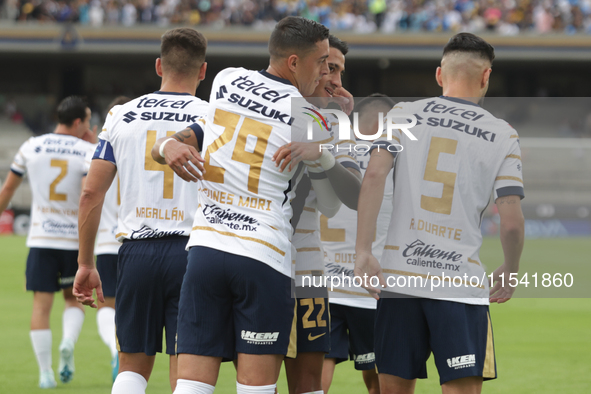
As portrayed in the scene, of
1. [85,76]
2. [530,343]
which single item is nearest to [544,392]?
[530,343]

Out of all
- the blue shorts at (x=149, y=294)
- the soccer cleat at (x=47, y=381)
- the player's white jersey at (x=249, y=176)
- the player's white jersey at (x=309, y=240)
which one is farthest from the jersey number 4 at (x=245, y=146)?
the soccer cleat at (x=47, y=381)

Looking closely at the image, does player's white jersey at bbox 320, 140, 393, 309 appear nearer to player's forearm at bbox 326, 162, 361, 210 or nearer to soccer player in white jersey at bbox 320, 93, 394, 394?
soccer player in white jersey at bbox 320, 93, 394, 394

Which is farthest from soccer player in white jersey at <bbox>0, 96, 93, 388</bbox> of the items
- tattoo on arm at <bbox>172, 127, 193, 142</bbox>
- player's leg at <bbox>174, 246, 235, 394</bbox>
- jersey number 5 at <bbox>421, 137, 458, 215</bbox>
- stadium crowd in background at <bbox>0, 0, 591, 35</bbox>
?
stadium crowd in background at <bbox>0, 0, 591, 35</bbox>

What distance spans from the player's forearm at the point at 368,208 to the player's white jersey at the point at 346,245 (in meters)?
1.42

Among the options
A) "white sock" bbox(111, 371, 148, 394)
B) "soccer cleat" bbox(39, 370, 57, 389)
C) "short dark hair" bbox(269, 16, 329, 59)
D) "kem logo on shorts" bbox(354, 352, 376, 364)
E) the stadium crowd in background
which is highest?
the stadium crowd in background

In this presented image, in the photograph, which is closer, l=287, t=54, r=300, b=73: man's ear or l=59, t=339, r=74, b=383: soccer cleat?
l=287, t=54, r=300, b=73: man's ear

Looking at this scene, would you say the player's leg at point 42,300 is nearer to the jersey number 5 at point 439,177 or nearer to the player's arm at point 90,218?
the player's arm at point 90,218

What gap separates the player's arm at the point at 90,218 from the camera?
3.84 metres

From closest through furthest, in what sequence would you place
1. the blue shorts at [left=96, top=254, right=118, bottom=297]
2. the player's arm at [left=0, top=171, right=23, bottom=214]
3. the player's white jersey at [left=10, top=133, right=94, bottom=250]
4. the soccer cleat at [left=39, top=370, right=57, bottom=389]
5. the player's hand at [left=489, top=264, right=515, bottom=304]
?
the player's hand at [left=489, top=264, right=515, bottom=304]
the soccer cleat at [left=39, top=370, right=57, bottom=389]
the player's arm at [left=0, top=171, right=23, bottom=214]
the blue shorts at [left=96, top=254, right=118, bottom=297]
the player's white jersey at [left=10, top=133, right=94, bottom=250]

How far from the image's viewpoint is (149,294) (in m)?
3.91

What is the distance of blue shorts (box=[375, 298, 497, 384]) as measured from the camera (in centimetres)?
343

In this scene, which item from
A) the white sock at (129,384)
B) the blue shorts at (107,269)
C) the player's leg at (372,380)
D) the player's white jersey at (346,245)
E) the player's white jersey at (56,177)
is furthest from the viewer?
the player's white jersey at (56,177)

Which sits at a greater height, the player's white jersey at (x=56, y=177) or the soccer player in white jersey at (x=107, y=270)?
the player's white jersey at (x=56, y=177)

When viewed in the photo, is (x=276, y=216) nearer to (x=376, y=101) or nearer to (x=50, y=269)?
(x=376, y=101)
